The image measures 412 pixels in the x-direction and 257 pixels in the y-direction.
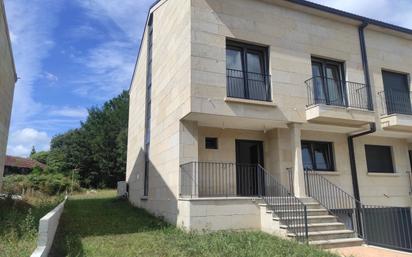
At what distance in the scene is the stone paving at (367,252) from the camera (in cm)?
784

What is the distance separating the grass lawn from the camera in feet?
22.6

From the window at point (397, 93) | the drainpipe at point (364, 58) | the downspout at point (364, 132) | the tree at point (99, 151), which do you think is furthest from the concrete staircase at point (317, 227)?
the tree at point (99, 151)

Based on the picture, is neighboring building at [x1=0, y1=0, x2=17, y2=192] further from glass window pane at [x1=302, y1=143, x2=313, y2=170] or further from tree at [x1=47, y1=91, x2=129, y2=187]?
tree at [x1=47, y1=91, x2=129, y2=187]

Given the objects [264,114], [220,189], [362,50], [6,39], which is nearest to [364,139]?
[362,50]

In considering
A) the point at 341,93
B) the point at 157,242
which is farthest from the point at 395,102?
the point at 157,242

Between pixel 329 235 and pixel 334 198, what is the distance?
11.3 ft

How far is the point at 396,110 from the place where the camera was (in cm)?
1343

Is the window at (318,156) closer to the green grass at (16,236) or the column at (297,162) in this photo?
the column at (297,162)

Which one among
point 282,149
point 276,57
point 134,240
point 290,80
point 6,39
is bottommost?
point 134,240

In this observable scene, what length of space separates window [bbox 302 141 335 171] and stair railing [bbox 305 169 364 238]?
0.59 m

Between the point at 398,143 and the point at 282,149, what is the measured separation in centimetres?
636

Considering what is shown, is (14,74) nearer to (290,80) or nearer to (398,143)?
(290,80)

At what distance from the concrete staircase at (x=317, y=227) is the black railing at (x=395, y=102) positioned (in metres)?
5.77

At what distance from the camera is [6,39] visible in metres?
14.1
